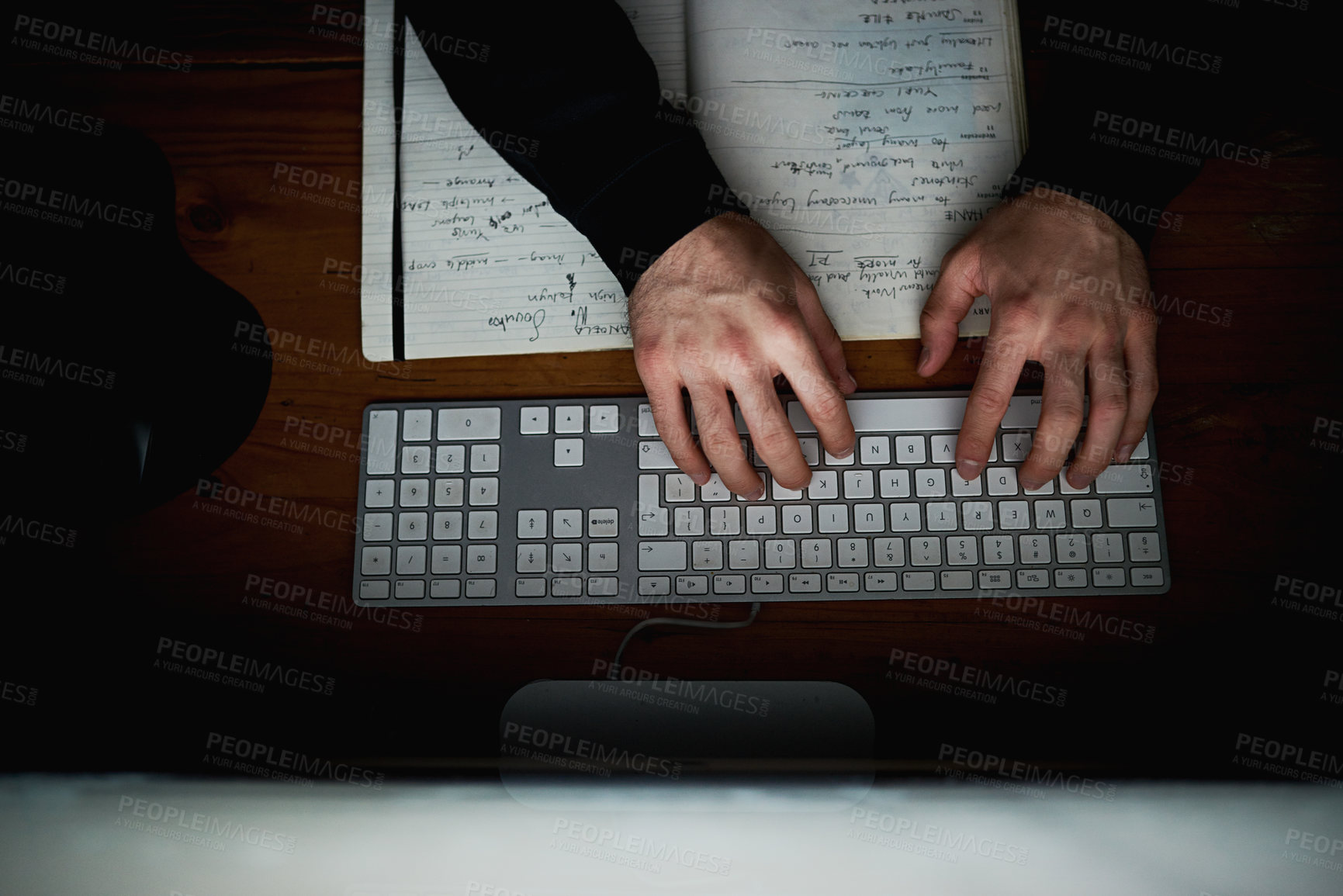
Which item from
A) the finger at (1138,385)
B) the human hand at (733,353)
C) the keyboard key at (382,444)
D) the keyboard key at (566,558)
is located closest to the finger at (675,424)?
the human hand at (733,353)

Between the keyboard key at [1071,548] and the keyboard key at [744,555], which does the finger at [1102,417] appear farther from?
the keyboard key at [744,555]

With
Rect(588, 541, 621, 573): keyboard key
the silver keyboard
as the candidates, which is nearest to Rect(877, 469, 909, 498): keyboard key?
the silver keyboard

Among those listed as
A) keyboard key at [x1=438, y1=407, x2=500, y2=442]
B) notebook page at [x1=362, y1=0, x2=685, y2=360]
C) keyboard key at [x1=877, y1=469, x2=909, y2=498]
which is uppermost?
notebook page at [x1=362, y1=0, x2=685, y2=360]

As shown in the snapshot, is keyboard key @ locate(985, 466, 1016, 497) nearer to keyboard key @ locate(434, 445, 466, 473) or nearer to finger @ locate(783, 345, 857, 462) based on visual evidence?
finger @ locate(783, 345, 857, 462)

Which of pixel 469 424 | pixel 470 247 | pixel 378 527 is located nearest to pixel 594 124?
pixel 470 247

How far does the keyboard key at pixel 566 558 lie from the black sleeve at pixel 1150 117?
46 centimetres

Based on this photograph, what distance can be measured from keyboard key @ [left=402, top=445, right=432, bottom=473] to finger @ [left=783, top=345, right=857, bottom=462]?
0.97ft

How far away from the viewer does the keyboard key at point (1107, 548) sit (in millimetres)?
610

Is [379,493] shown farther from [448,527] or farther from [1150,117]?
[1150,117]

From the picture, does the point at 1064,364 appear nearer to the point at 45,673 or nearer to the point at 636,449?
the point at 636,449

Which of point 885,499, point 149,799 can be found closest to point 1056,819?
point 885,499

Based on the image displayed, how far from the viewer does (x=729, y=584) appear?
619 millimetres

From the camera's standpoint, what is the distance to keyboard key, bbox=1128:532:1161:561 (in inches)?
24.0

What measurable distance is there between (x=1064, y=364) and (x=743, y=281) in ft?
0.82
